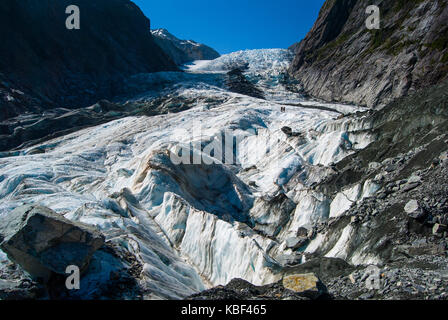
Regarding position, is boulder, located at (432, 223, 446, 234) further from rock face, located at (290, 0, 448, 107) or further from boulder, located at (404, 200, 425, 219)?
rock face, located at (290, 0, 448, 107)

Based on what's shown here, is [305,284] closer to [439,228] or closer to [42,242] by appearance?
[439,228]

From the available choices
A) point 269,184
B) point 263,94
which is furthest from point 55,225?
point 263,94

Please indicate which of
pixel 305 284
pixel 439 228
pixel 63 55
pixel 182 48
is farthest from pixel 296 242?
pixel 182 48

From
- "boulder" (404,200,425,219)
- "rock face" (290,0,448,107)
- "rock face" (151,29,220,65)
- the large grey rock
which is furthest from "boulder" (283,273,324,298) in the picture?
"rock face" (151,29,220,65)

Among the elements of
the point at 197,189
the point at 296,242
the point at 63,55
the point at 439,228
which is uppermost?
the point at 63,55

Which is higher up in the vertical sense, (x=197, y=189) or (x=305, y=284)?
(x=197, y=189)

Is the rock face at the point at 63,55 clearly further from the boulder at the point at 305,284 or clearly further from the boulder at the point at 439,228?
the boulder at the point at 439,228
